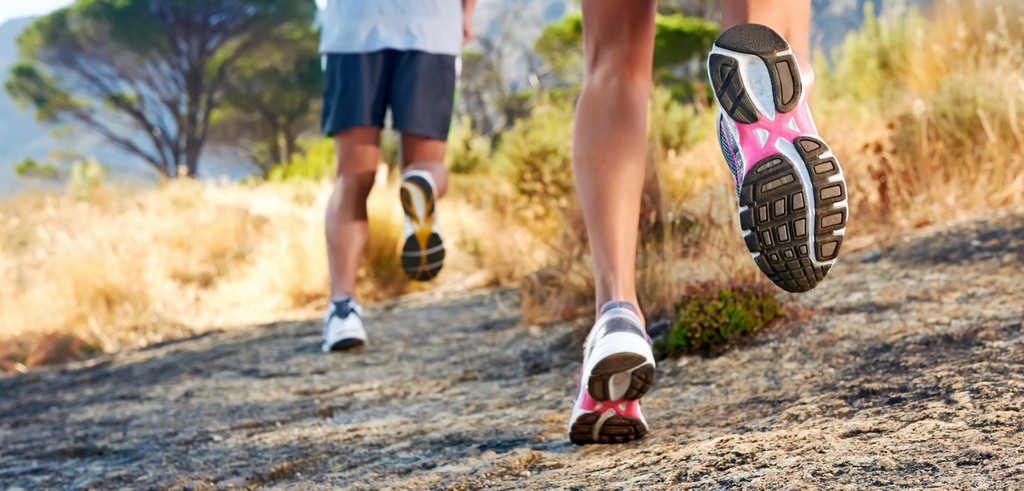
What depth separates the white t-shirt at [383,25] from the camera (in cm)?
261

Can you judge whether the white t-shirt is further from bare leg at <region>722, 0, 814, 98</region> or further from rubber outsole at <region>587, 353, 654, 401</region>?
rubber outsole at <region>587, 353, 654, 401</region>

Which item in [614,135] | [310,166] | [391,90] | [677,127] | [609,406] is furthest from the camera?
[310,166]

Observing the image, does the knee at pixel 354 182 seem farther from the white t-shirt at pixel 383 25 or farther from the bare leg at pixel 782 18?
the bare leg at pixel 782 18

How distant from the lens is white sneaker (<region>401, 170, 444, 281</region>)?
2455mm

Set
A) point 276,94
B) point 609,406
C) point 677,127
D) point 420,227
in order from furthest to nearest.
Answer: point 276,94
point 677,127
point 420,227
point 609,406

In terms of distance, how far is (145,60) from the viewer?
2005 centimetres

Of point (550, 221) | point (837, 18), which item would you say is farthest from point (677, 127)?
point (837, 18)

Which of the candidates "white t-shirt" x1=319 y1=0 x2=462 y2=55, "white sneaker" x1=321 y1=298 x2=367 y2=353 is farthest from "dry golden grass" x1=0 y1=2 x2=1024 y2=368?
"white t-shirt" x1=319 y1=0 x2=462 y2=55

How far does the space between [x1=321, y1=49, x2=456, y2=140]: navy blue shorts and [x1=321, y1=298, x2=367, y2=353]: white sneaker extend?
2.17 feet

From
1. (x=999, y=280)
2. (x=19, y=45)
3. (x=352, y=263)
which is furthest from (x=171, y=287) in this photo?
(x=19, y=45)

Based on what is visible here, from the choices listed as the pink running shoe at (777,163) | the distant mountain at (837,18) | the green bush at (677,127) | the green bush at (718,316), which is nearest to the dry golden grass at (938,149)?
the green bush at (677,127)

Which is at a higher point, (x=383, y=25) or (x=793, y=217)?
(x=383, y=25)

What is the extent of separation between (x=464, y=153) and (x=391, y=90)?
635cm

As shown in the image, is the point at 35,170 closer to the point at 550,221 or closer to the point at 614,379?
the point at 550,221
